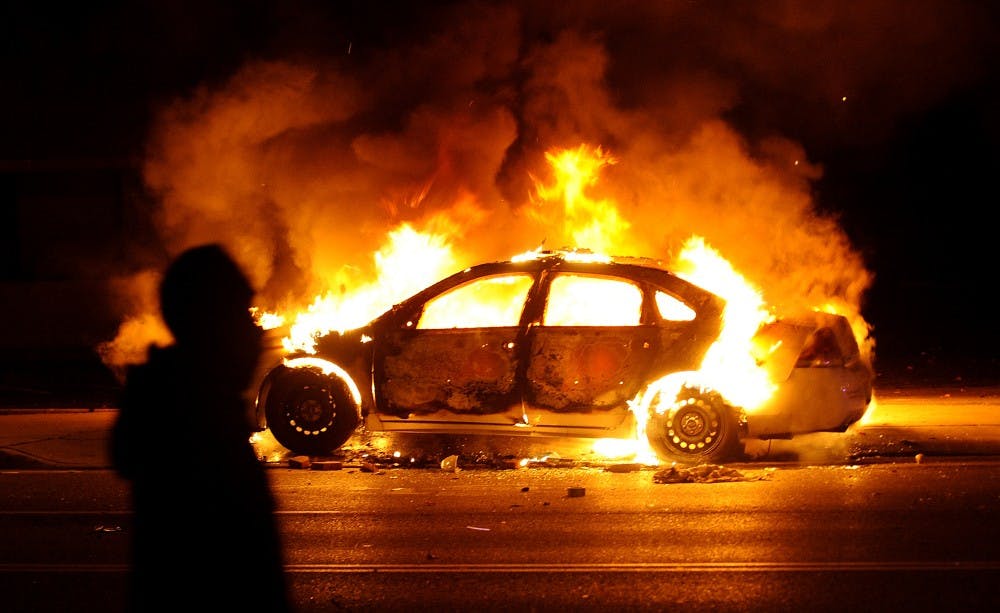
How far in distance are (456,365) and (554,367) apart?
71 cm

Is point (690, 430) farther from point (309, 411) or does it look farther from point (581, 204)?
point (581, 204)

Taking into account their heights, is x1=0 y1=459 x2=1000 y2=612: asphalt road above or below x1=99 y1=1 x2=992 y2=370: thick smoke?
below

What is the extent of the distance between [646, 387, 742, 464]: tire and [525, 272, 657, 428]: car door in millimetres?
273

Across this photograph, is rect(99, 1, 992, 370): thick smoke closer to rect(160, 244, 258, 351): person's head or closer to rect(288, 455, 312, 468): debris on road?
rect(160, 244, 258, 351): person's head

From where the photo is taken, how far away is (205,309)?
9336 mm

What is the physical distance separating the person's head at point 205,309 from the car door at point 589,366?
230cm

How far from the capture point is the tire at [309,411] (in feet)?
27.3

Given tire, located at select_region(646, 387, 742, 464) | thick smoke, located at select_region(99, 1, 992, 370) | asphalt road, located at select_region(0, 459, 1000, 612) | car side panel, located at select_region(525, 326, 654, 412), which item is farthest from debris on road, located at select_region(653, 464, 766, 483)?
thick smoke, located at select_region(99, 1, 992, 370)

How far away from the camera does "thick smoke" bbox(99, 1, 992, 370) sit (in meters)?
12.0

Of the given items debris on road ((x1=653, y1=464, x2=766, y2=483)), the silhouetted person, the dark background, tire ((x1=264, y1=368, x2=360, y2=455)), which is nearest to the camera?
the silhouetted person

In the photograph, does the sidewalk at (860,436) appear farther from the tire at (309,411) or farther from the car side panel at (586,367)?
the tire at (309,411)

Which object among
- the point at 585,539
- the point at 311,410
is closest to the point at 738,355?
the point at 585,539

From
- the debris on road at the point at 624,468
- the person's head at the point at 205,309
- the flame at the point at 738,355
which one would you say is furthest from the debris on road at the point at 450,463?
the flame at the point at 738,355

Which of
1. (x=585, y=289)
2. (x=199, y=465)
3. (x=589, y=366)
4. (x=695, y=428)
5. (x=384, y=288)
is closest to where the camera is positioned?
(x=695, y=428)
